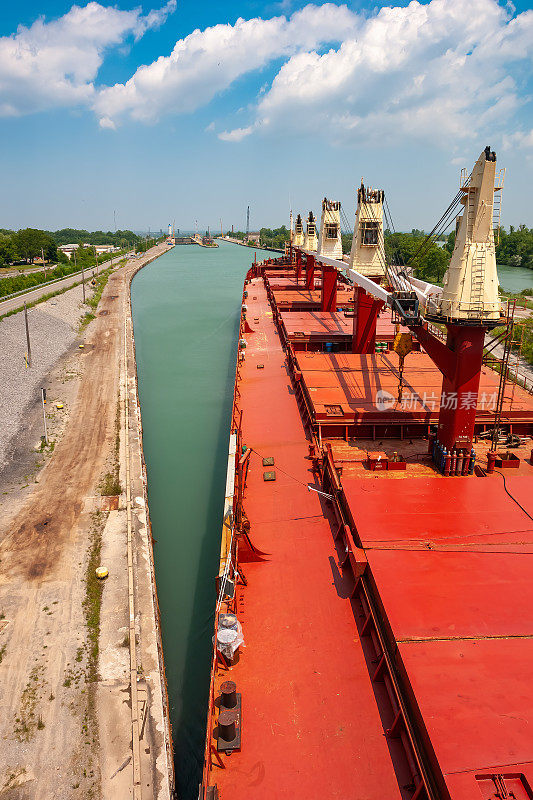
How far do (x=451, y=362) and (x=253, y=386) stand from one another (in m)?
10.1

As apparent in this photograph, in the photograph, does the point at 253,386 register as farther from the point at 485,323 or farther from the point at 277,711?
the point at 277,711

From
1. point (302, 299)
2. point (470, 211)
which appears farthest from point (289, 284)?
point (470, 211)

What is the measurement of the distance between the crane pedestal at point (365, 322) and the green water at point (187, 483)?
8.17 m

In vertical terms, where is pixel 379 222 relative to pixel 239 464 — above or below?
above

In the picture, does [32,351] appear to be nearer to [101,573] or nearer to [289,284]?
[101,573]

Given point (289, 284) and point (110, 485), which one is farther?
point (289, 284)

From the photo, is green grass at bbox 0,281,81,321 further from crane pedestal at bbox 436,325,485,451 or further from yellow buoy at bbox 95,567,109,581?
crane pedestal at bbox 436,325,485,451

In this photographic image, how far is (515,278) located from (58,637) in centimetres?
10424

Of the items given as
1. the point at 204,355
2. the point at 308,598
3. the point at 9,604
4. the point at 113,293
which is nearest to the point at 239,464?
the point at 308,598

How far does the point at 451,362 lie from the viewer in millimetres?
11906

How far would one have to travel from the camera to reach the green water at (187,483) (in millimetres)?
11070

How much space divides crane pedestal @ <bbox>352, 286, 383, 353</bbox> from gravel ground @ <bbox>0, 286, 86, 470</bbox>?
16571 mm

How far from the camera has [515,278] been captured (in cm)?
9438

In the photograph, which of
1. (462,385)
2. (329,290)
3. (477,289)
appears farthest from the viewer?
(329,290)
